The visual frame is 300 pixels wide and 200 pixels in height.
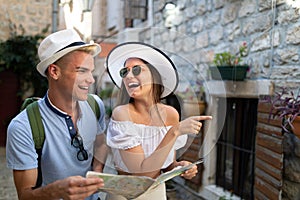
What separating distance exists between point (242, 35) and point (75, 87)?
242 cm

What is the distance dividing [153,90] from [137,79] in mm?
55

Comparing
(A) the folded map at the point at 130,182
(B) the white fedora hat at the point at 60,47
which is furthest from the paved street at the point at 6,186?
(A) the folded map at the point at 130,182

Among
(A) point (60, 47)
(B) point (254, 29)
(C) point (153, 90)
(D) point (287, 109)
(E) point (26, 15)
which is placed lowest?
(D) point (287, 109)

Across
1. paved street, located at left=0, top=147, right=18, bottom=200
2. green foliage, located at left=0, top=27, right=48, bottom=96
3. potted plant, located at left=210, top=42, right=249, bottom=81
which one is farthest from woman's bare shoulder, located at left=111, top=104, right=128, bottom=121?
green foliage, located at left=0, top=27, right=48, bottom=96

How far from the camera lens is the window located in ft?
10.6

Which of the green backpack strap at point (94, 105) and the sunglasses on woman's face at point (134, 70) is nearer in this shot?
the sunglasses on woman's face at point (134, 70)

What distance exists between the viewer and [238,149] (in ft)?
11.2

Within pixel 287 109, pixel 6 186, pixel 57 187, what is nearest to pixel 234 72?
pixel 287 109

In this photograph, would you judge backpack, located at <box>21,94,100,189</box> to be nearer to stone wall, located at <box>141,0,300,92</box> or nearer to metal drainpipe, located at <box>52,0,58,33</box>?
stone wall, located at <box>141,0,300,92</box>

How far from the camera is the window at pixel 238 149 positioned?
10.6 ft

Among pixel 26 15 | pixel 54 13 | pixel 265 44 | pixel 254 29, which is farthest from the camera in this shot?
pixel 54 13

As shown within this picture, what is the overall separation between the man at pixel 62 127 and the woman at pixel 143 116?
0.08m

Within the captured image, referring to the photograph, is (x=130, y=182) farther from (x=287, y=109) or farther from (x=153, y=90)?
(x=287, y=109)

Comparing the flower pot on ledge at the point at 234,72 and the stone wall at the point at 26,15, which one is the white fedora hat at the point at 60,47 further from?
the stone wall at the point at 26,15
